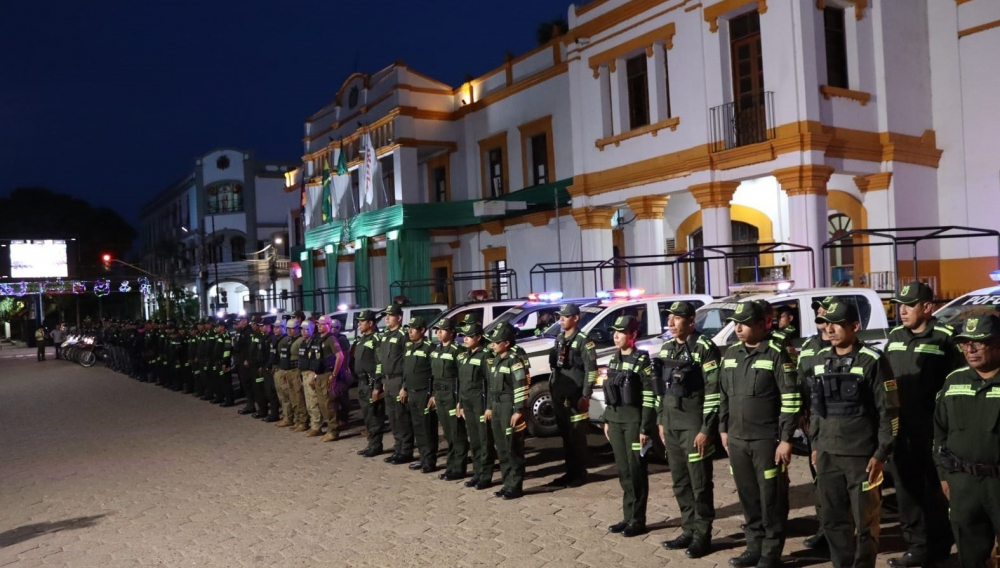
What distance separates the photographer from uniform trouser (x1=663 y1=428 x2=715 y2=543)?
652cm

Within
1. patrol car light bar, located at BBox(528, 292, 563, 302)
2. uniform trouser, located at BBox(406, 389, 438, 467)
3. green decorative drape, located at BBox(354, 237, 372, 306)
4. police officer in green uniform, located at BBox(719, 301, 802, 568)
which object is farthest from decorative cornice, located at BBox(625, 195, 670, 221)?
police officer in green uniform, located at BBox(719, 301, 802, 568)

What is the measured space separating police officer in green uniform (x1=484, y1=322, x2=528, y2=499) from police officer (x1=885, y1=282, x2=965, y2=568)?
3592 millimetres

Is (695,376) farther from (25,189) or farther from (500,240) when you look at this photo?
(25,189)

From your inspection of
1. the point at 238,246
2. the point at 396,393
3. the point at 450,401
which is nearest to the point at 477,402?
the point at 450,401

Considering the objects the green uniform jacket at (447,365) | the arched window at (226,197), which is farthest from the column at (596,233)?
the arched window at (226,197)

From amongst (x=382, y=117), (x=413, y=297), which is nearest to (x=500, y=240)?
(x=413, y=297)

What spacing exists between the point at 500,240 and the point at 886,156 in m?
12.8

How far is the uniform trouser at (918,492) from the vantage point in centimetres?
612

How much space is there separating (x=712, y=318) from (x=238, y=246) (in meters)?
53.1

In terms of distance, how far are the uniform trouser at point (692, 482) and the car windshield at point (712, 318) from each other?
367 centimetres

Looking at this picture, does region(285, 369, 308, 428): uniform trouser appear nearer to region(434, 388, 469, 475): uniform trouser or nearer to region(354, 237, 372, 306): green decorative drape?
region(434, 388, 469, 475): uniform trouser

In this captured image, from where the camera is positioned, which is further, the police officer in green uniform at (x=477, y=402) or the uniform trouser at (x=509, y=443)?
the police officer in green uniform at (x=477, y=402)

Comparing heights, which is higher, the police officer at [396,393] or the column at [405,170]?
the column at [405,170]

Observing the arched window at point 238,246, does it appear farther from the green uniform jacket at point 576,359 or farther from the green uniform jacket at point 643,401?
the green uniform jacket at point 643,401
